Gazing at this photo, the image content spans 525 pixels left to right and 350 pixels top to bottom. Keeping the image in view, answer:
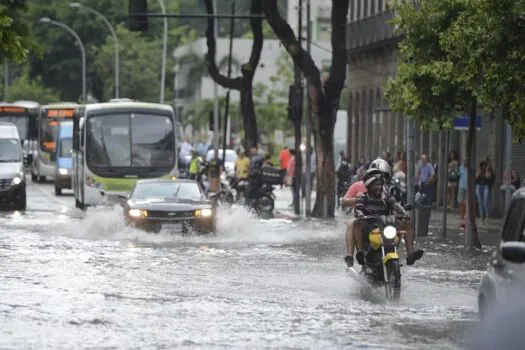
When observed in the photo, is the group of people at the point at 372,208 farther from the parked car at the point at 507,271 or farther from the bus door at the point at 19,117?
the bus door at the point at 19,117

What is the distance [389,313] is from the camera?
1747cm

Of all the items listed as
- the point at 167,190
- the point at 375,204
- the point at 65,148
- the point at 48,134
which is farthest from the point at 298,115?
the point at 375,204

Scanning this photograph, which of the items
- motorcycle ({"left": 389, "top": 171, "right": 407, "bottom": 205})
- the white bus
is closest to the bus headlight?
motorcycle ({"left": 389, "top": 171, "right": 407, "bottom": 205})

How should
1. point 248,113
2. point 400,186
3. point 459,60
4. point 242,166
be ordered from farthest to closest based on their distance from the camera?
point 248,113 → point 242,166 → point 400,186 → point 459,60

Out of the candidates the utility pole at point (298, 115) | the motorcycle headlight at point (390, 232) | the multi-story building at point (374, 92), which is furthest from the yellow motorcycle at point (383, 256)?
the multi-story building at point (374, 92)

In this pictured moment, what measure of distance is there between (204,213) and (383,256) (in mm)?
12682

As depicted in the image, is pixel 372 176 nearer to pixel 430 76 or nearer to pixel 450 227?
pixel 430 76

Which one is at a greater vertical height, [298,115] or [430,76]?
[430,76]

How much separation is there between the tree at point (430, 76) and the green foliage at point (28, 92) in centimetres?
9070

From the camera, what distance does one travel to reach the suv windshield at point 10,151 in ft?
149

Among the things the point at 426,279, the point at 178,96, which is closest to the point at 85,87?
the point at 178,96

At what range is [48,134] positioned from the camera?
72938 millimetres

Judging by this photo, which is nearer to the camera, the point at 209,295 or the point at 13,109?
the point at 209,295

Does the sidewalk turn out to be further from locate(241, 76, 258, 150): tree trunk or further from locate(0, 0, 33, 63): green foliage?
locate(0, 0, 33, 63): green foliage
